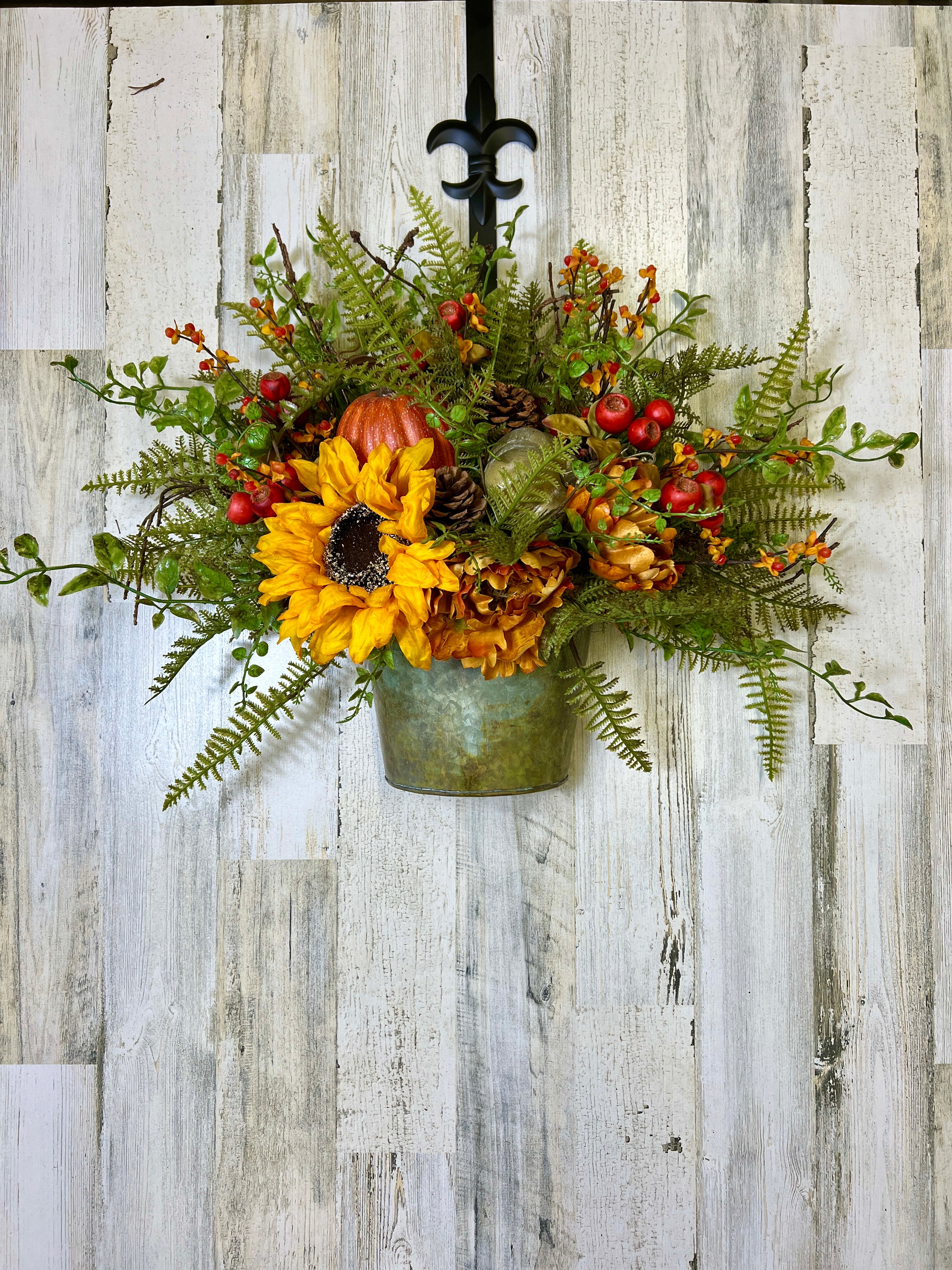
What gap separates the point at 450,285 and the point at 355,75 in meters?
0.37

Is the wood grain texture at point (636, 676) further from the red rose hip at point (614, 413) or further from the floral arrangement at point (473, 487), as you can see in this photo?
the red rose hip at point (614, 413)

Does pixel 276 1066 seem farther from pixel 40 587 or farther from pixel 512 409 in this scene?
pixel 512 409

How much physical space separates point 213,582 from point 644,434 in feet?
1.37

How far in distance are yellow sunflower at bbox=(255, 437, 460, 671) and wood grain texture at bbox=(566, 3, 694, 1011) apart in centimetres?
37

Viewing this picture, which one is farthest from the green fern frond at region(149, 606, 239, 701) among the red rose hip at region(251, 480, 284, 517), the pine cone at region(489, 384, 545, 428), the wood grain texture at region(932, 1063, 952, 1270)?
the wood grain texture at region(932, 1063, 952, 1270)

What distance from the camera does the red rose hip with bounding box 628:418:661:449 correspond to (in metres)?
0.79

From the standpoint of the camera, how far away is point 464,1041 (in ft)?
3.37

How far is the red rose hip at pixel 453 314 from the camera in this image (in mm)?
865

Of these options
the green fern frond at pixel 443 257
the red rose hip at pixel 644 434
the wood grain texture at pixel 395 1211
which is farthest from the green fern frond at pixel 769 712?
the wood grain texture at pixel 395 1211

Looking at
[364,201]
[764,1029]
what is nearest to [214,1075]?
[764,1029]

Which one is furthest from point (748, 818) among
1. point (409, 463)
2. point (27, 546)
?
point (27, 546)

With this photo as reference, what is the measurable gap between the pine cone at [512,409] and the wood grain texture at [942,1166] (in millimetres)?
904

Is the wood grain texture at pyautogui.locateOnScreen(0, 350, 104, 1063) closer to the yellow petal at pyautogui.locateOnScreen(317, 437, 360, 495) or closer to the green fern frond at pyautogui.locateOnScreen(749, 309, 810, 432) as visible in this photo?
the yellow petal at pyautogui.locateOnScreen(317, 437, 360, 495)

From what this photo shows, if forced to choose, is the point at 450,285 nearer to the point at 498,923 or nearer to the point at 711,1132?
the point at 498,923
